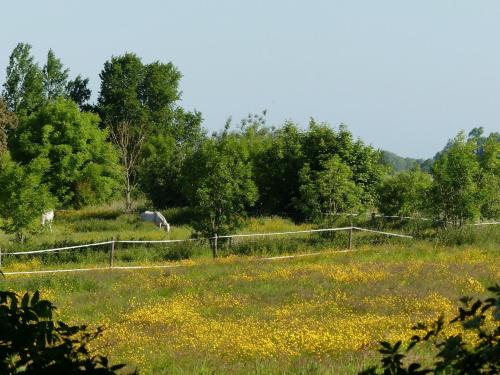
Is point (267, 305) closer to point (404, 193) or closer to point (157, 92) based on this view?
point (404, 193)

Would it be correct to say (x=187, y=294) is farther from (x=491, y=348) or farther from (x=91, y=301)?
(x=491, y=348)

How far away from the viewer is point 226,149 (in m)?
44.6

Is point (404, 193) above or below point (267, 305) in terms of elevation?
above

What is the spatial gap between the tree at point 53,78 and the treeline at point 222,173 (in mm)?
7242

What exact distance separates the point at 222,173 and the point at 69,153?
96.1 ft

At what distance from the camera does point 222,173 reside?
30375 millimetres

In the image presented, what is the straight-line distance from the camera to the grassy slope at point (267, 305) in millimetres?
11922

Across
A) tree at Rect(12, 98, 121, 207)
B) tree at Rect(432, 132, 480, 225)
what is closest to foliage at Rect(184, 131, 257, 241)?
tree at Rect(432, 132, 480, 225)

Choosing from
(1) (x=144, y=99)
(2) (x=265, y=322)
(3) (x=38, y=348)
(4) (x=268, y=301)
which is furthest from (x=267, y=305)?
(1) (x=144, y=99)

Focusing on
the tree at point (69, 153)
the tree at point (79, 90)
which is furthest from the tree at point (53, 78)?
the tree at point (69, 153)

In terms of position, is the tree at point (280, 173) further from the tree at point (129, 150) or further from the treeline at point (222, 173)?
the tree at point (129, 150)

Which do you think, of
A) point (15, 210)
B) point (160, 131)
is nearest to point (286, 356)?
point (15, 210)

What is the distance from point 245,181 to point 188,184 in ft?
35.3

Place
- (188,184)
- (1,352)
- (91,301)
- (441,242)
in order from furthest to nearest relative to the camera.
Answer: (188,184) < (441,242) < (91,301) < (1,352)
